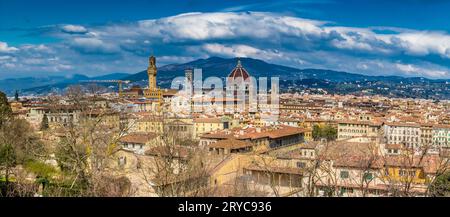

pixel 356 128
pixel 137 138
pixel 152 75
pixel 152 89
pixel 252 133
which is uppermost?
pixel 152 75

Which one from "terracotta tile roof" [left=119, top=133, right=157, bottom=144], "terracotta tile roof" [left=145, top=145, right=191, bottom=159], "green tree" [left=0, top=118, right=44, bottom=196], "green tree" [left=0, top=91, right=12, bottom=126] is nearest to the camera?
"terracotta tile roof" [left=145, top=145, right=191, bottom=159]

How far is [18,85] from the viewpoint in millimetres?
23188

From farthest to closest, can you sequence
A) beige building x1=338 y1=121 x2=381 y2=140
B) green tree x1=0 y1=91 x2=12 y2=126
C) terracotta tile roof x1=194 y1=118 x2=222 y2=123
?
beige building x1=338 y1=121 x2=381 y2=140
terracotta tile roof x1=194 y1=118 x2=222 y2=123
green tree x1=0 y1=91 x2=12 y2=126

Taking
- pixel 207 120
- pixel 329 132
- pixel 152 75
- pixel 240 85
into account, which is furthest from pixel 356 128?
pixel 152 75

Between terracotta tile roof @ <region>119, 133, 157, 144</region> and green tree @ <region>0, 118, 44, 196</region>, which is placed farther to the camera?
terracotta tile roof @ <region>119, 133, 157, 144</region>

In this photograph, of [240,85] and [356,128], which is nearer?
[356,128]

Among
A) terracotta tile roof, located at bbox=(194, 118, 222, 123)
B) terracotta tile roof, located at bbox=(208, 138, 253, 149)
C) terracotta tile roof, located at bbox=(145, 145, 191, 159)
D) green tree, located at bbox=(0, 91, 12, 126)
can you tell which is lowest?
terracotta tile roof, located at bbox=(208, 138, 253, 149)

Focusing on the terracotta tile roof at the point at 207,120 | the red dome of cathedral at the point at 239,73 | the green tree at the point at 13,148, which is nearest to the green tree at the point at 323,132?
the terracotta tile roof at the point at 207,120

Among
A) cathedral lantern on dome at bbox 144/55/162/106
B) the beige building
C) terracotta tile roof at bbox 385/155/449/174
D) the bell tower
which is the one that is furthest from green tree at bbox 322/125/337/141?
cathedral lantern on dome at bbox 144/55/162/106

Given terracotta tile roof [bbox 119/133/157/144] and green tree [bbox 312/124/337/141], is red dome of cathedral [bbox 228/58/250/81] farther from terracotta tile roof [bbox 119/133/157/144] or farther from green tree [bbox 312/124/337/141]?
terracotta tile roof [bbox 119/133/157/144]

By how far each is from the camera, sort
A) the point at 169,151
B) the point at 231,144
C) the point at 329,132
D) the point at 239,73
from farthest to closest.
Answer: the point at 239,73 < the point at 329,132 < the point at 231,144 < the point at 169,151

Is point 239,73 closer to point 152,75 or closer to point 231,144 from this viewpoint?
point 152,75
